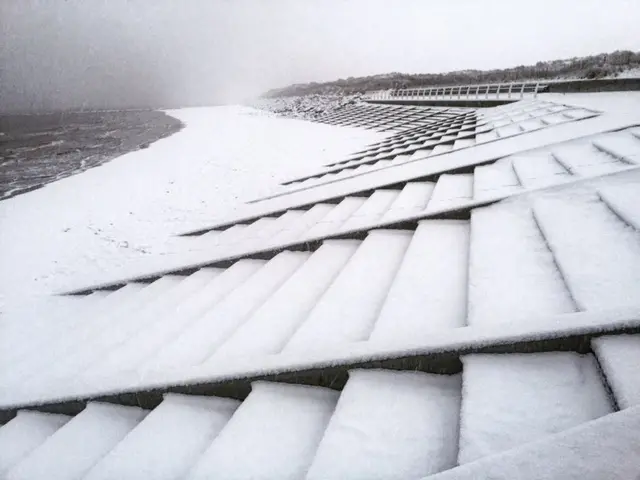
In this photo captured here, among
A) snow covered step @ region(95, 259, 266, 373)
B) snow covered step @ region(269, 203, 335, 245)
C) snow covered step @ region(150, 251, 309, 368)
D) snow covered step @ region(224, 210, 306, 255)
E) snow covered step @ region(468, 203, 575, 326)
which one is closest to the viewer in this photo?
snow covered step @ region(468, 203, 575, 326)

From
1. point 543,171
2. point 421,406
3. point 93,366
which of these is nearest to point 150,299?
Result: point 93,366

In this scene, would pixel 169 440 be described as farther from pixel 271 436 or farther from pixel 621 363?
pixel 621 363

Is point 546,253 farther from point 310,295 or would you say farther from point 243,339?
point 243,339

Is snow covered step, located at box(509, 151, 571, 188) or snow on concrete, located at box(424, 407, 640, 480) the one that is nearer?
snow on concrete, located at box(424, 407, 640, 480)

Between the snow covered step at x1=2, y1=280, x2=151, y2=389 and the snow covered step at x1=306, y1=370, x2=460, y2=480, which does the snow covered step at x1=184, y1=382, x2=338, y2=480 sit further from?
the snow covered step at x1=2, y1=280, x2=151, y2=389

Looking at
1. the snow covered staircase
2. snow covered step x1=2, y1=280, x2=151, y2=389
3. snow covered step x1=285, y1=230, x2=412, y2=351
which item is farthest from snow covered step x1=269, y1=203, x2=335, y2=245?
the snow covered staircase

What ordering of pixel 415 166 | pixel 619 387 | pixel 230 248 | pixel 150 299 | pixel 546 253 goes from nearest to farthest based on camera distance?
pixel 619 387 < pixel 546 253 < pixel 150 299 < pixel 230 248 < pixel 415 166

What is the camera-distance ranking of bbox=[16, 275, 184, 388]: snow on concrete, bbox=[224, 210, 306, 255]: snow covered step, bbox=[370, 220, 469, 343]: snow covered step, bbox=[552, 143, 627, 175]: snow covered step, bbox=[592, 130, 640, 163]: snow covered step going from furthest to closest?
Answer: bbox=[224, 210, 306, 255]: snow covered step → bbox=[592, 130, 640, 163]: snow covered step → bbox=[552, 143, 627, 175]: snow covered step → bbox=[16, 275, 184, 388]: snow on concrete → bbox=[370, 220, 469, 343]: snow covered step
